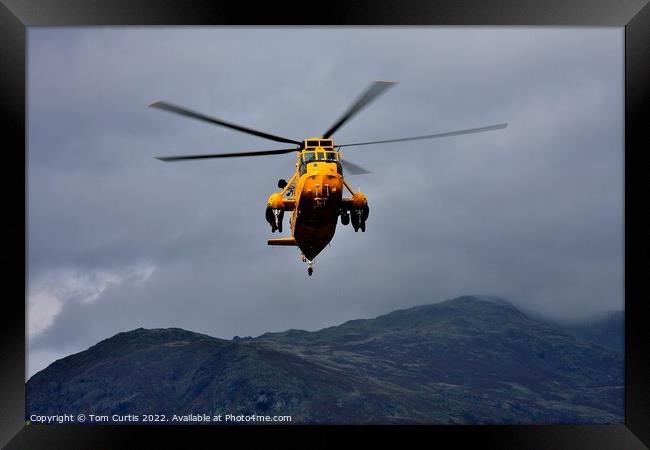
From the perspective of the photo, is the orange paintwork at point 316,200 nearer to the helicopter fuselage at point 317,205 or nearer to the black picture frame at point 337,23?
the helicopter fuselage at point 317,205

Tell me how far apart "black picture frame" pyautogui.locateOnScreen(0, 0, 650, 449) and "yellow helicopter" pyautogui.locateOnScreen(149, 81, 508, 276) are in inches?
106

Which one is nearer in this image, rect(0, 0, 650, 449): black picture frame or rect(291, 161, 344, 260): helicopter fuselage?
rect(0, 0, 650, 449): black picture frame

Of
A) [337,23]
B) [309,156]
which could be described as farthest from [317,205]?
[337,23]

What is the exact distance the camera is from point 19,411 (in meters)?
19.8

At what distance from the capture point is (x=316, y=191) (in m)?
22.2

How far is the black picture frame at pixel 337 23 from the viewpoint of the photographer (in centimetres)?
1927

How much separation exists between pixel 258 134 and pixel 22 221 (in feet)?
21.7

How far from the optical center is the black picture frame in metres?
19.3

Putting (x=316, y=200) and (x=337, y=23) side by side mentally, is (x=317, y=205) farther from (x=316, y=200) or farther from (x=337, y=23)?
(x=337, y=23)

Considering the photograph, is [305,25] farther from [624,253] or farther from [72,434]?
[72,434]

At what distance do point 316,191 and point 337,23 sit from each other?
4.86 m

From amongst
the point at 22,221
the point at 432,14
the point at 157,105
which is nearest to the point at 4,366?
the point at 22,221

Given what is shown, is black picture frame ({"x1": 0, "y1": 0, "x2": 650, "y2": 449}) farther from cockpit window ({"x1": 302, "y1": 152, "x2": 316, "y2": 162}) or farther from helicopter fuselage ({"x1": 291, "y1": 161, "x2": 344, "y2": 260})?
helicopter fuselage ({"x1": 291, "y1": 161, "x2": 344, "y2": 260})

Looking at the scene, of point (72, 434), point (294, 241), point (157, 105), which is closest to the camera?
point (157, 105)
